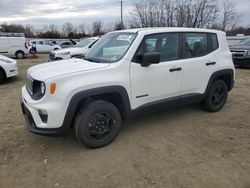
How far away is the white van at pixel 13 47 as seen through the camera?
66.2ft

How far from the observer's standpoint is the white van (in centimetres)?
2019

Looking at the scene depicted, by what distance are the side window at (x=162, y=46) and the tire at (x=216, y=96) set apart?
126 centimetres

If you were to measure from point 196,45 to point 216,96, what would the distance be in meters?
1.23

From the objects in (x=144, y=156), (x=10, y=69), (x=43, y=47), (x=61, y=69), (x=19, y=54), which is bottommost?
(x=43, y=47)

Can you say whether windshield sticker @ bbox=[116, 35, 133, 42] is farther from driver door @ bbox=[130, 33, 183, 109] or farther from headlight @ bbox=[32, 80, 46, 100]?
headlight @ bbox=[32, 80, 46, 100]

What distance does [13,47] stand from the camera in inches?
818

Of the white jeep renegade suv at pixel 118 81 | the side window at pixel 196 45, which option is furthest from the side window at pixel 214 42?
the side window at pixel 196 45

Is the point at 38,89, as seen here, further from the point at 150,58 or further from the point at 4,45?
the point at 4,45

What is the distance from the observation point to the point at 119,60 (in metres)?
3.98

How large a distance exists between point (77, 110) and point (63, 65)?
2.65 ft

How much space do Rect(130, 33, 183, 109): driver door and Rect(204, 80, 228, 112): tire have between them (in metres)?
0.99

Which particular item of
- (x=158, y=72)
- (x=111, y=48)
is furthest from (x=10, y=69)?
(x=158, y=72)

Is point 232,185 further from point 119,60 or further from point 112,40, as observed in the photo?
point 112,40

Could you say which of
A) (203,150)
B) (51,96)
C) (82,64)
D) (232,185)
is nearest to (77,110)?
(51,96)
